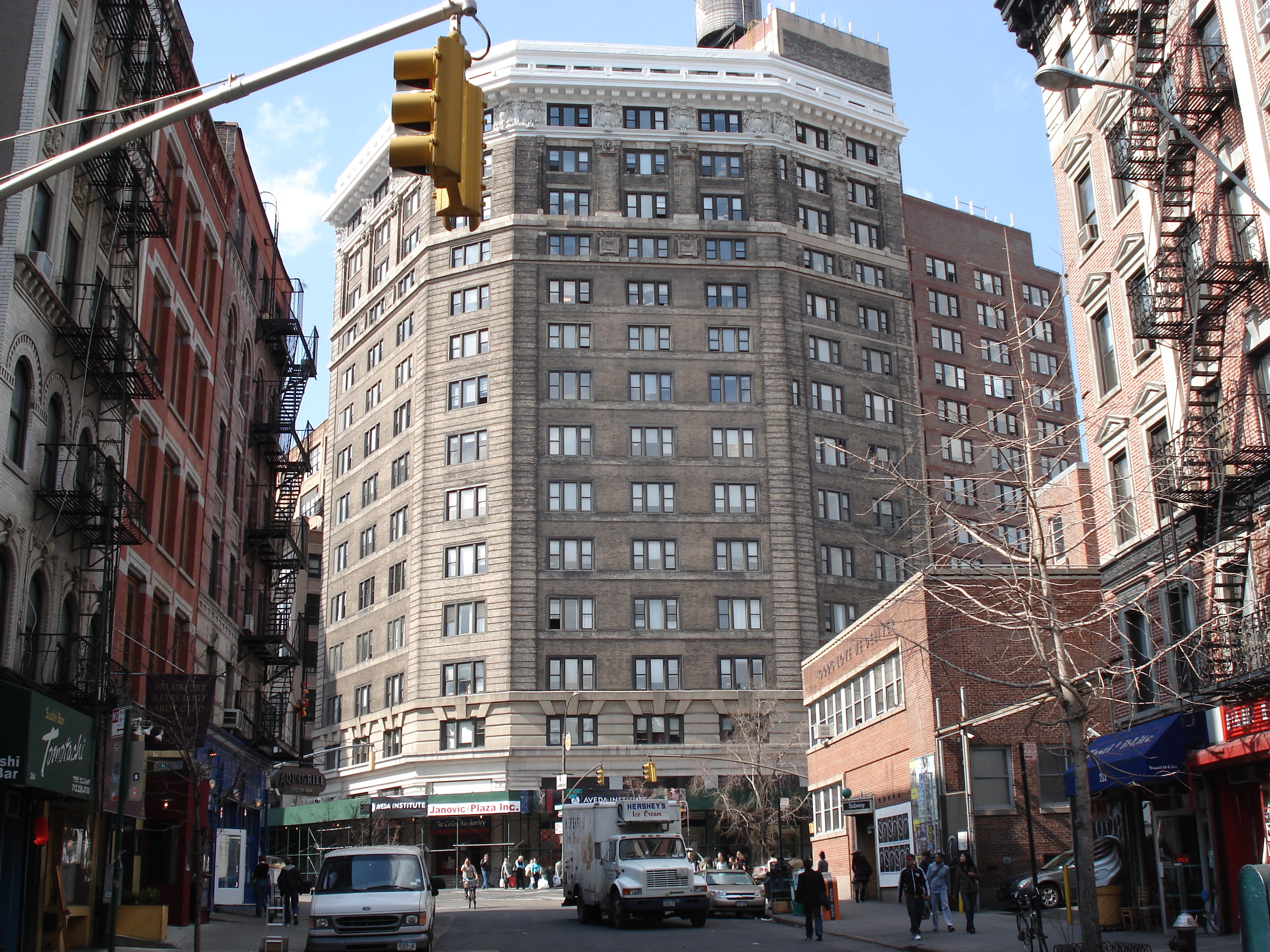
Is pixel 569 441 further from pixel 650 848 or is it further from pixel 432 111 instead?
pixel 432 111

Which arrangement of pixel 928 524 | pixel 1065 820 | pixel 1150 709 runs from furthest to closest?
pixel 1065 820 → pixel 1150 709 → pixel 928 524

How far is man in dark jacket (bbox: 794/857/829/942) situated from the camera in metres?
25.9

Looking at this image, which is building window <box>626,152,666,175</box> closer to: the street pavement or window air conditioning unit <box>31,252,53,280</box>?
the street pavement

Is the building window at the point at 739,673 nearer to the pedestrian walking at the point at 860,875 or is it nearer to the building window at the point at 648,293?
the building window at the point at 648,293

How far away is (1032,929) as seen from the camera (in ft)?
65.6

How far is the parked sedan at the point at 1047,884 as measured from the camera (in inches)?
1174

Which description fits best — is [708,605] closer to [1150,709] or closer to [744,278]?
[744,278]

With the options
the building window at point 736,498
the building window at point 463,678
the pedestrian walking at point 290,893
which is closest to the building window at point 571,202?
the building window at point 736,498

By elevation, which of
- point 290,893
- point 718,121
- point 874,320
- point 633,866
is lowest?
point 290,893

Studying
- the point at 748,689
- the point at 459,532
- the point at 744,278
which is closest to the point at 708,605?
the point at 748,689

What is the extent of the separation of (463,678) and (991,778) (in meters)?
41.7

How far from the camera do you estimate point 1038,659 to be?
1997cm

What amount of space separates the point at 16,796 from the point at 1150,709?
23.5 metres

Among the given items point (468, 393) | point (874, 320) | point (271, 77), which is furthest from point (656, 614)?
point (271, 77)
